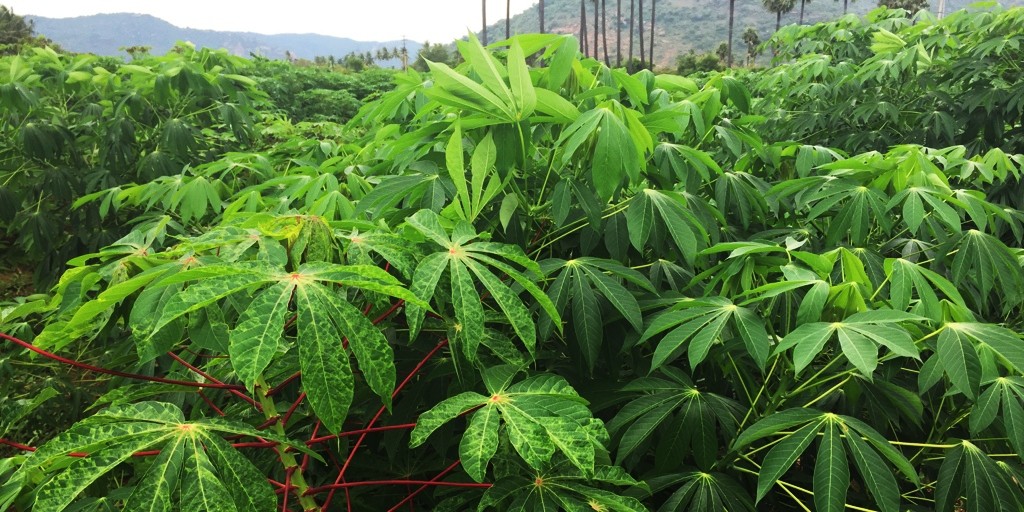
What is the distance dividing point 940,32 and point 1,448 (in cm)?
587

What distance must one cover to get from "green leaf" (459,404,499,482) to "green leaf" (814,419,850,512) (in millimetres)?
518

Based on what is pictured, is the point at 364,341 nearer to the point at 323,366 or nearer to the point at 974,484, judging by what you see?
the point at 323,366

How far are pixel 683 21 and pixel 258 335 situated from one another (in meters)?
Result: 86.1

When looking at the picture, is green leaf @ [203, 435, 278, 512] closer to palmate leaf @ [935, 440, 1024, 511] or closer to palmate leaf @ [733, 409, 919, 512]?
palmate leaf @ [733, 409, 919, 512]

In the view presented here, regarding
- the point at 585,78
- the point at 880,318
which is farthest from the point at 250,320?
the point at 585,78

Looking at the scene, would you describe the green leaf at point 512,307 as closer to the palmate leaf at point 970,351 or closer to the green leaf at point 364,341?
the green leaf at point 364,341

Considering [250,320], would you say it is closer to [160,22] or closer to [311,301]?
[311,301]

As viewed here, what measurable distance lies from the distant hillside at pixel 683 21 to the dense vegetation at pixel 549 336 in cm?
6523

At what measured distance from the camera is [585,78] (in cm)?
145

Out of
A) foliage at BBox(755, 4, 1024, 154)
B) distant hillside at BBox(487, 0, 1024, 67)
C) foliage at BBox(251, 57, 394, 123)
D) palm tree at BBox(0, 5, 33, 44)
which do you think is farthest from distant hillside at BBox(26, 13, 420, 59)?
foliage at BBox(755, 4, 1024, 154)

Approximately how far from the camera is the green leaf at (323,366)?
67cm

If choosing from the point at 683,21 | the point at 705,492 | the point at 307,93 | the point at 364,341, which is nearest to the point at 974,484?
the point at 705,492

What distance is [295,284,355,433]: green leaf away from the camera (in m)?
0.67

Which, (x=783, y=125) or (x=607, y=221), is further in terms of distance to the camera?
(x=783, y=125)
